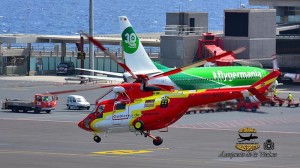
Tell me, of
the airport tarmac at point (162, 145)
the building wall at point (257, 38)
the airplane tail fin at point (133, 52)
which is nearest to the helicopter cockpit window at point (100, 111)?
the airport tarmac at point (162, 145)

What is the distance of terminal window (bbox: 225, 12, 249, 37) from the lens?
573 ft

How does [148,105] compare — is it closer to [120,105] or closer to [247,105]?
[120,105]

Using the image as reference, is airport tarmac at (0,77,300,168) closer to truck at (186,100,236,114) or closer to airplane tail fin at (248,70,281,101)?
truck at (186,100,236,114)

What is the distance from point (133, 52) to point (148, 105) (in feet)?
271

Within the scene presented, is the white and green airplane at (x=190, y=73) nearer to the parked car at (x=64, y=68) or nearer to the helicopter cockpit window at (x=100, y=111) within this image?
the helicopter cockpit window at (x=100, y=111)

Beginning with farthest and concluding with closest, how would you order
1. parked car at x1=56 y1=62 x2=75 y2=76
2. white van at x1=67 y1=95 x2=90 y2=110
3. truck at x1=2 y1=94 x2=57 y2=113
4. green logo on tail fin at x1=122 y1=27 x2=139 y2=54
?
parked car at x1=56 y1=62 x2=75 y2=76 < white van at x1=67 y1=95 x2=90 y2=110 < truck at x1=2 y1=94 x2=57 y2=113 < green logo on tail fin at x1=122 y1=27 x2=139 y2=54

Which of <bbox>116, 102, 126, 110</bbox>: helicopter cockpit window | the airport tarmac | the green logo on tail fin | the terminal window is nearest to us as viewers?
<bbox>116, 102, 126, 110</bbox>: helicopter cockpit window

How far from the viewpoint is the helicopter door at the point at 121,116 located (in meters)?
64.2

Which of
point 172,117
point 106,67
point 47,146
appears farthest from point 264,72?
point 106,67

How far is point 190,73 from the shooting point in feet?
416

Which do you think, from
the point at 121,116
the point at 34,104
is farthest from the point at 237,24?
the point at 121,116

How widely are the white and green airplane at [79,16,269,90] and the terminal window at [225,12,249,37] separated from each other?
32.1 metres

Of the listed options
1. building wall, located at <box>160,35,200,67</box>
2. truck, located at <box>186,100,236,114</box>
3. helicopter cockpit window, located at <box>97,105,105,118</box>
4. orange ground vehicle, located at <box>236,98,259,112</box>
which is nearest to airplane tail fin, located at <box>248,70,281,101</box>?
helicopter cockpit window, located at <box>97,105,105,118</box>

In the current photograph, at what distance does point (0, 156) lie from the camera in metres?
112
